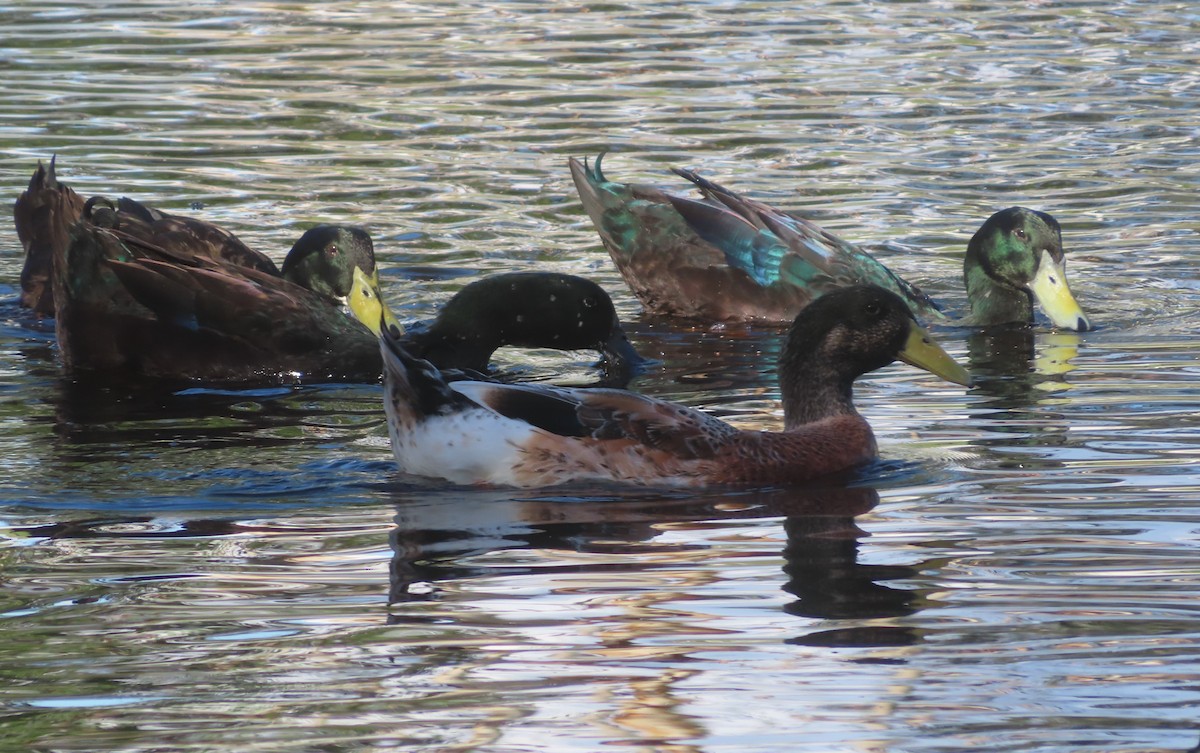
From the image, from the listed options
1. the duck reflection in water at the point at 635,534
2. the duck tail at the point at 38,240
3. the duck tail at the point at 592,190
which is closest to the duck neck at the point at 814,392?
the duck reflection in water at the point at 635,534

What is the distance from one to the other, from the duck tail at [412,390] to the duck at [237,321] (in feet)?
7.09

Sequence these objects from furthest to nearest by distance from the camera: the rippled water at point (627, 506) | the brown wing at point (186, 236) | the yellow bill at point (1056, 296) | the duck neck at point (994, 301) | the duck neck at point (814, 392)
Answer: the duck neck at point (994, 301), the yellow bill at point (1056, 296), the brown wing at point (186, 236), the duck neck at point (814, 392), the rippled water at point (627, 506)

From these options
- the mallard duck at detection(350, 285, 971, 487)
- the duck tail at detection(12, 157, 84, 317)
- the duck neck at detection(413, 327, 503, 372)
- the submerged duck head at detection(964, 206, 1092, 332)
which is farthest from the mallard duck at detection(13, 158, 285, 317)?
the submerged duck head at detection(964, 206, 1092, 332)

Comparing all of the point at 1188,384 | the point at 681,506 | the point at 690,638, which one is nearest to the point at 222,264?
the point at 681,506

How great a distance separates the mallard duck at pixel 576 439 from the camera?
7.51 metres

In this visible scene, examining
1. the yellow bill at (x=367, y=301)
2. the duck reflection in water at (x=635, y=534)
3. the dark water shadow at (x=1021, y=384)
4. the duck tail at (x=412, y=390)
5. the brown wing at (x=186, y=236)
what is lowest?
the dark water shadow at (x=1021, y=384)

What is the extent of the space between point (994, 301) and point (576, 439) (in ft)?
16.1

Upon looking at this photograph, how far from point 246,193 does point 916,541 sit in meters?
9.10

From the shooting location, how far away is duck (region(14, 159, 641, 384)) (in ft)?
32.8

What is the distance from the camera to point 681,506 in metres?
7.24

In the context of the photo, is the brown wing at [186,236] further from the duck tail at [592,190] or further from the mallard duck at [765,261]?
the mallard duck at [765,261]

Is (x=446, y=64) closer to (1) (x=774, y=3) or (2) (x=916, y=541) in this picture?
(1) (x=774, y=3)

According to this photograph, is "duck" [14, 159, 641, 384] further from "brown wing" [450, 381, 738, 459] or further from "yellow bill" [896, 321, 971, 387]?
"brown wing" [450, 381, 738, 459]

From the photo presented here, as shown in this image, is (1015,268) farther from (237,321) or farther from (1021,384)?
(237,321)
